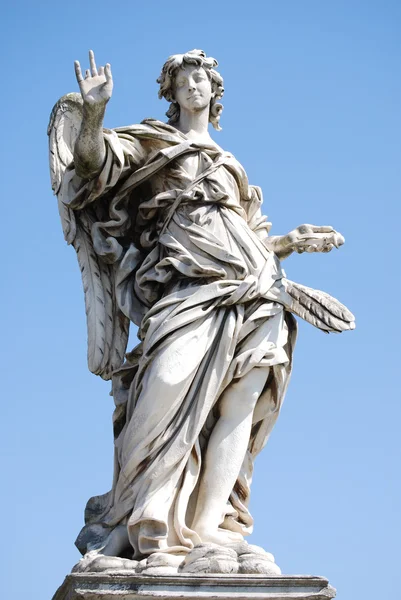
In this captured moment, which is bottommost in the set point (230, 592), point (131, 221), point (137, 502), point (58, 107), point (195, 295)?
point (230, 592)

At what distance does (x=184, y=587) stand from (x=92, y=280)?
258cm

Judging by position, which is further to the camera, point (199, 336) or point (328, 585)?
point (199, 336)

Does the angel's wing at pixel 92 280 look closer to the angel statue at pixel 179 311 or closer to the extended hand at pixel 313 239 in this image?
the angel statue at pixel 179 311

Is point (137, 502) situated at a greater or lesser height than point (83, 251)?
lesser

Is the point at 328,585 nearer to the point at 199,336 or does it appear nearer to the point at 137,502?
the point at 137,502

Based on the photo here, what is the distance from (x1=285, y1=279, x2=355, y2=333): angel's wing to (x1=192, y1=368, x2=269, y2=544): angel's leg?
0.52 m

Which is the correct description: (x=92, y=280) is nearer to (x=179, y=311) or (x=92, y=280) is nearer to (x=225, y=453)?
(x=179, y=311)

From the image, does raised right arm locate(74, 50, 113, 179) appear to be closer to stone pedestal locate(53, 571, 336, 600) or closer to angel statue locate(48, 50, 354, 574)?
angel statue locate(48, 50, 354, 574)

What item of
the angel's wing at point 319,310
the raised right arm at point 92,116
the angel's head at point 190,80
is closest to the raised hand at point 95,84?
the raised right arm at point 92,116

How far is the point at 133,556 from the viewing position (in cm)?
826

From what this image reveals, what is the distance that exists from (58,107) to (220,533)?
11.9 feet

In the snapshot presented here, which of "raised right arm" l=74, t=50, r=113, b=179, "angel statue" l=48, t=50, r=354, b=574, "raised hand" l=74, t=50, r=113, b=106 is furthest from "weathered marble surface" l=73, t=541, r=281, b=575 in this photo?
"raised hand" l=74, t=50, r=113, b=106

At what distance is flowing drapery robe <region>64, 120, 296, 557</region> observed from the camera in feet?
27.5

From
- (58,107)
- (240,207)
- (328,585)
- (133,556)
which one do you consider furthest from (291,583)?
(58,107)
